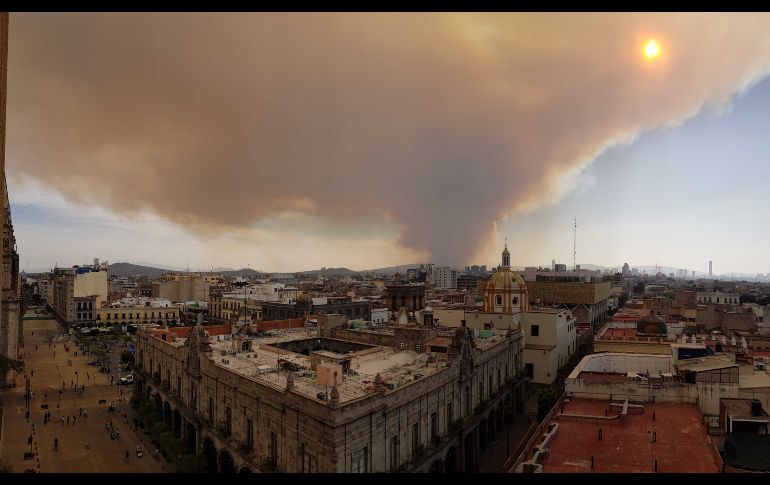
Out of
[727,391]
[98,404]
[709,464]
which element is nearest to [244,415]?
[709,464]

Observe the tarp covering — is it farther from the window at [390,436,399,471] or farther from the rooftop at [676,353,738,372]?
the window at [390,436,399,471]

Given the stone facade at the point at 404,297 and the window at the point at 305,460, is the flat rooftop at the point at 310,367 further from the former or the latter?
the stone facade at the point at 404,297

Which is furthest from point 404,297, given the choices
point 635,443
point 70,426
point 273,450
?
point 635,443

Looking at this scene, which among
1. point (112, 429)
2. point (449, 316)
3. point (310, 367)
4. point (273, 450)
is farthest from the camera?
point (449, 316)

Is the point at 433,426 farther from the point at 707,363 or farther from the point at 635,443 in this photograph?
the point at 707,363

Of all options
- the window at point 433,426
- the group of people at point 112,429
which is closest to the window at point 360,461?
the window at point 433,426

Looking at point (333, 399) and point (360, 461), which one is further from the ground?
point (333, 399)
